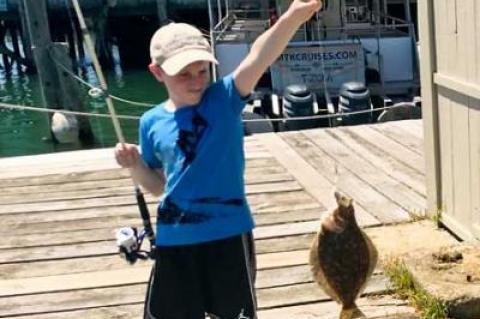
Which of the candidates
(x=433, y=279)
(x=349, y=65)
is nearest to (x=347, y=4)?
(x=349, y=65)

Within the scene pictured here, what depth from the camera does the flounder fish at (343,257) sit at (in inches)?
100

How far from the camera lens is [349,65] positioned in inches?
541

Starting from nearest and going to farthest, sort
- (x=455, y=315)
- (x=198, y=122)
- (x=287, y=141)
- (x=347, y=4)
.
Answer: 1. (x=198, y=122)
2. (x=455, y=315)
3. (x=287, y=141)
4. (x=347, y=4)

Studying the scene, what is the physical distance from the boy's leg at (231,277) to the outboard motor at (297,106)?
9742mm

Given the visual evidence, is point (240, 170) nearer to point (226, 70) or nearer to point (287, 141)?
point (287, 141)

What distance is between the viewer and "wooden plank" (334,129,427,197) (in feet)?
18.6

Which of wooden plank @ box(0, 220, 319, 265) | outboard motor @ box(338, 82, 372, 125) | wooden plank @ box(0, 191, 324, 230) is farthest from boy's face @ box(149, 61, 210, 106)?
outboard motor @ box(338, 82, 372, 125)

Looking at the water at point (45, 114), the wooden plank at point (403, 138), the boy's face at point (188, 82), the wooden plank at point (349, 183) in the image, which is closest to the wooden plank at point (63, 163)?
the wooden plank at point (349, 183)

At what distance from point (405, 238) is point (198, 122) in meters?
2.34

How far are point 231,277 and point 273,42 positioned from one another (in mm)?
764

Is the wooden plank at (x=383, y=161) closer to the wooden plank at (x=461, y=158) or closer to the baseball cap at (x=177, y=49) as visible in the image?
the wooden plank at (x=461, y=158)

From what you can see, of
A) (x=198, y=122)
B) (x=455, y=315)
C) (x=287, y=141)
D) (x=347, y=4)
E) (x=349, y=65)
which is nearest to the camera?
(x=198, y=122)

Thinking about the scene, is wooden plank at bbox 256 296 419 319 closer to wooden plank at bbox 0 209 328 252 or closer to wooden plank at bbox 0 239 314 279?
wooden plank at bbox 0 239 314 279

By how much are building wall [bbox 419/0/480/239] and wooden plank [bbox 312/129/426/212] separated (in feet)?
1.83
